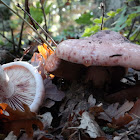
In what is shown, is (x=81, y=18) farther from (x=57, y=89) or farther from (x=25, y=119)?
(x=25, y=119)

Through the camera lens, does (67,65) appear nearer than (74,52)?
No

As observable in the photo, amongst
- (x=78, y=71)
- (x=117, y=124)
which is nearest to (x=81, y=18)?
(x=78, y=71)

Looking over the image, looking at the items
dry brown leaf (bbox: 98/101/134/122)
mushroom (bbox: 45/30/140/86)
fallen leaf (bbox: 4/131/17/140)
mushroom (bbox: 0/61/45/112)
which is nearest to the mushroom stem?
mushroom (bbox: 0/61/45/112)

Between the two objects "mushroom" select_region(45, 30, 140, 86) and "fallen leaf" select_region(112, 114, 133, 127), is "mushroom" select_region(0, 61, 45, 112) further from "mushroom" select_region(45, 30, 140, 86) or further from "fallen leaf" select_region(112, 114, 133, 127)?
"fallen leaf" select_region(112, 114, 133, 127)

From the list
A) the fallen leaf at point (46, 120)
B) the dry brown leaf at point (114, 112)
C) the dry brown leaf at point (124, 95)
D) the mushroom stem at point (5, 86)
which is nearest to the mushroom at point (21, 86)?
the mushroom stem at point (5, 86)

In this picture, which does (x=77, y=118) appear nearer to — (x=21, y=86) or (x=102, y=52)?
(x=102, y=52)

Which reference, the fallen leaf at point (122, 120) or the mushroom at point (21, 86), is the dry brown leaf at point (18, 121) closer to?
the mushroom at point (21, 86)
